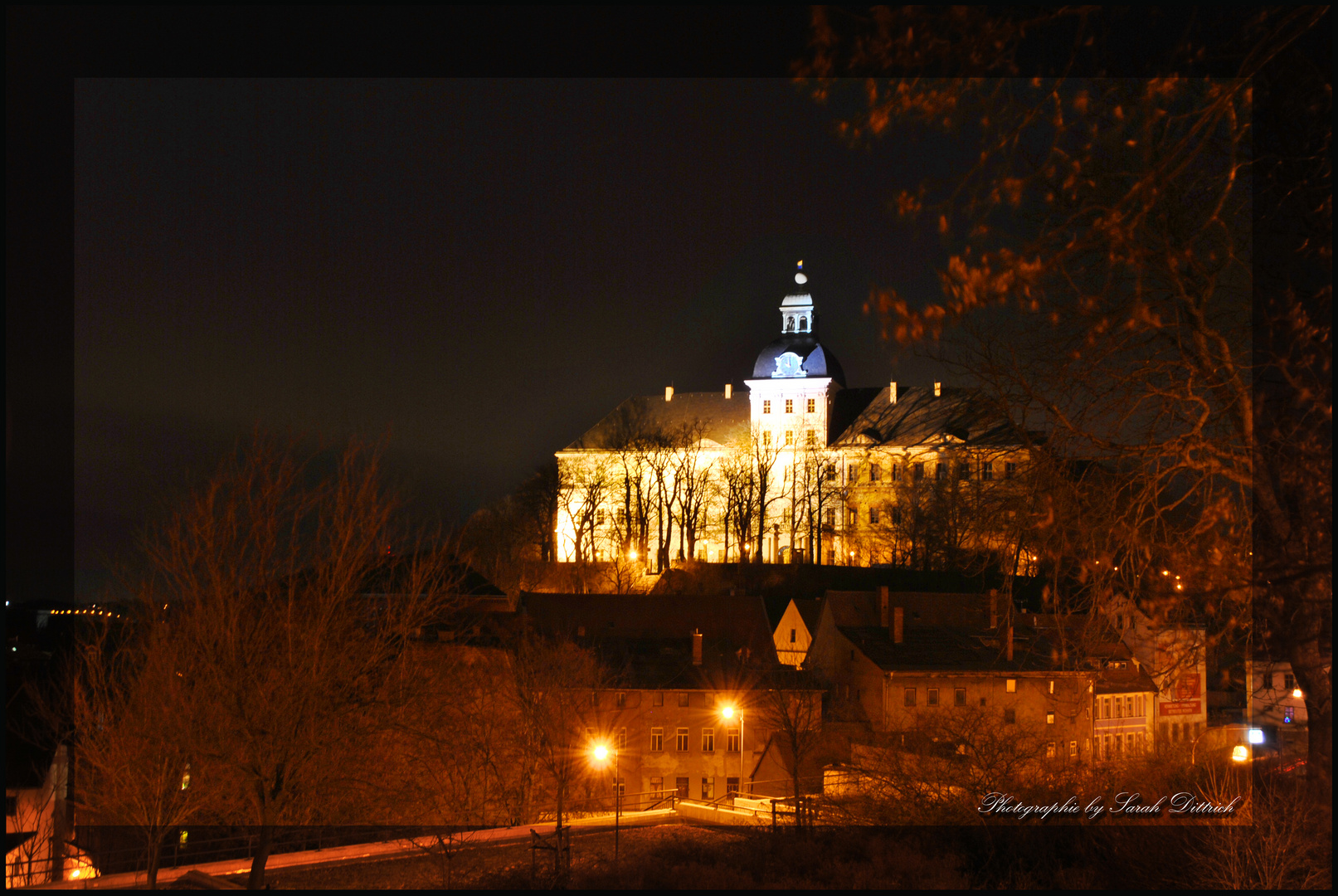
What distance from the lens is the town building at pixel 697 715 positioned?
30.7 m

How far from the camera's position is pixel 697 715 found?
33656 mm

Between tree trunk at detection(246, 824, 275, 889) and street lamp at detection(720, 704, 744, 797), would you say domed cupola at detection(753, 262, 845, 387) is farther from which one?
tree trunk at detection(246, 824, 275, 889)

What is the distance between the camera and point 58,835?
20.9m

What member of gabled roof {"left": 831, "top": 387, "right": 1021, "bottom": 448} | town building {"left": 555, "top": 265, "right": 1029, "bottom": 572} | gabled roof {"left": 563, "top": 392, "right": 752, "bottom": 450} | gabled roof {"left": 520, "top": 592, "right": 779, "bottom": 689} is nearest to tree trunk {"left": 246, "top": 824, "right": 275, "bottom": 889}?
gabled roof {"left": 520, "top": 592, "right": 779, "bottom": 689}

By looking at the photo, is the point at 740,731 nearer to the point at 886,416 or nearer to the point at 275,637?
the point at 275,637

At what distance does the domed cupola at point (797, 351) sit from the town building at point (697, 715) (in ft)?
132

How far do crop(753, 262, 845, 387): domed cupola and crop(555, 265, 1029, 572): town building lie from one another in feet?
0.31

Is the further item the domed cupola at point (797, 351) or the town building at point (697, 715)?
the domed cupola at point (797, 351)

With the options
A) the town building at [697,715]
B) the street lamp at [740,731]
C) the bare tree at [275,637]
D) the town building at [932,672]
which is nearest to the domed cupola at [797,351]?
the town building at [932,672]

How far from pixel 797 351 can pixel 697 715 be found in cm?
4730

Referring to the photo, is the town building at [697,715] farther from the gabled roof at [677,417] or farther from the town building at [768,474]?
the gabled roof at [677,417]

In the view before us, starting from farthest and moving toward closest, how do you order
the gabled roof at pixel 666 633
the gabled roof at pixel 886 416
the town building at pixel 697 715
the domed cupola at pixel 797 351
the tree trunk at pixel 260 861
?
the domed cupola at pixel 797 351
the gabled roof at pixel 886 416
the gabled roof at pixel 666 633
the town building at pixel 697 715
the tree trunk at pixel 260 861

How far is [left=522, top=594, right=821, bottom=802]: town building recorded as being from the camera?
101 feet

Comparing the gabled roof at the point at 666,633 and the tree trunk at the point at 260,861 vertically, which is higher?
the tree trunk at the point at 260,861
